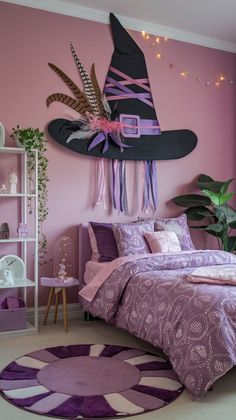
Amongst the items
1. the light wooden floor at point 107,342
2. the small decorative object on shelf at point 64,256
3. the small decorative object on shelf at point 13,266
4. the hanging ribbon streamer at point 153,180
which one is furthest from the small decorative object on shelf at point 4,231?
the hanging ribbon streamer at point 153,180

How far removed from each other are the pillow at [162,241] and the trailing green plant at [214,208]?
65cm

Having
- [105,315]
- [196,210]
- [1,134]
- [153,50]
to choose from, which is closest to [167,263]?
[105,315]

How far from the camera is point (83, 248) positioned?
4215 mm

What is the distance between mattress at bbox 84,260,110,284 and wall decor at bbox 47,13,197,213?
690mm

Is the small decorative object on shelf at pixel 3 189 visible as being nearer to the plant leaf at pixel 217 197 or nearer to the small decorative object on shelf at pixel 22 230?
the small decorative object on shelf at pixel 22 230

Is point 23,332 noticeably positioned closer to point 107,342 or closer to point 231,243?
point 107,342

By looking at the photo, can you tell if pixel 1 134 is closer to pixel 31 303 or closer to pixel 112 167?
pixel 112 167

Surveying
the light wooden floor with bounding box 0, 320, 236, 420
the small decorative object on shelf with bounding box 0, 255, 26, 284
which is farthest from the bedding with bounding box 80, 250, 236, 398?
the small decorative object on shelf with bounding box 0, 255, 26, 284

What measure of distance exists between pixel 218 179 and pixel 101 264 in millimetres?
1984

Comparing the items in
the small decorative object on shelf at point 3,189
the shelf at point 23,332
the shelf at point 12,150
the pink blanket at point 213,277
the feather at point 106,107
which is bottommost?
the shelf at point 23,332

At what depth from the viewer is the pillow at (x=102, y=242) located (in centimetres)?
402

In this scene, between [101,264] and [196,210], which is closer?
[101,264]

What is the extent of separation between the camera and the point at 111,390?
2.59m

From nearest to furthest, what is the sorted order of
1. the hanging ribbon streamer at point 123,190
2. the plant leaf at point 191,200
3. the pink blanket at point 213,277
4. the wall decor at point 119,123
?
the pink blanket at point 213,277 < the wall decor at point 119,123 < the hanging ribbon streamer at point 123,190 < the plant leaf at point 191,200
